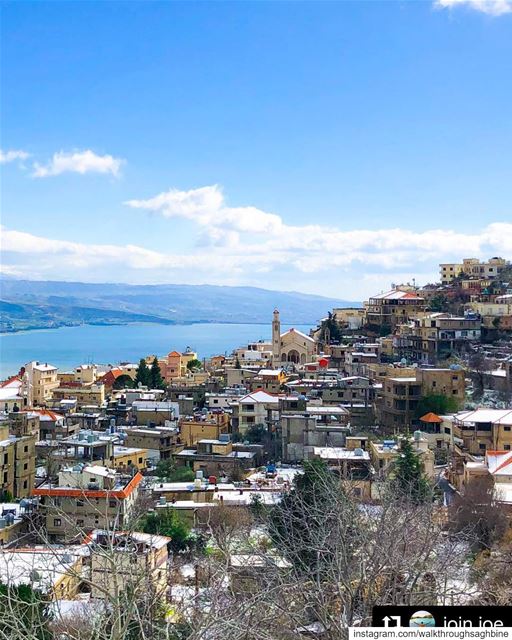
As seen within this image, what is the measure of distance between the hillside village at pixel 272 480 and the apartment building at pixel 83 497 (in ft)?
0.13

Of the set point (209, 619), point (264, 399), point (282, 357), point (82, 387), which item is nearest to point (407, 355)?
point (282, 357)

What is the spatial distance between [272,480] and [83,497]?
403 centimetres

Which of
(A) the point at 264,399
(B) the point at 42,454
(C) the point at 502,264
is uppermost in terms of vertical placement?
(C) the point at 502,264

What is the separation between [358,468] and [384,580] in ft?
29.0

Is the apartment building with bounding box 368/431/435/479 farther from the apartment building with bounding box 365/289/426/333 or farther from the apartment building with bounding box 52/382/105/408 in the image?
the apartment building with bounding box 365/289/426/333

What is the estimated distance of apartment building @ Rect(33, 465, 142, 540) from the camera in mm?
12688

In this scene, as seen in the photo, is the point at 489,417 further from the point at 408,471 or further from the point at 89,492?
the point at 89,492

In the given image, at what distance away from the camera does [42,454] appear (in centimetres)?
1894

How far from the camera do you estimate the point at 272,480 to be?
15156 mm

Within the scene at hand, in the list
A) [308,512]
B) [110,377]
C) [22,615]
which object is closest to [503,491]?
[308,512]

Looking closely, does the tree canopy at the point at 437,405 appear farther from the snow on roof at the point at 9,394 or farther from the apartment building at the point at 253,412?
the snow on roof at the point at 9,394

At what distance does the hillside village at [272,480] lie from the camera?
6.02 metres

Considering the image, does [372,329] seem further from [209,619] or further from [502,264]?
[209,619]

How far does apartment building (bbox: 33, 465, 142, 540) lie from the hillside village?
4 cm
